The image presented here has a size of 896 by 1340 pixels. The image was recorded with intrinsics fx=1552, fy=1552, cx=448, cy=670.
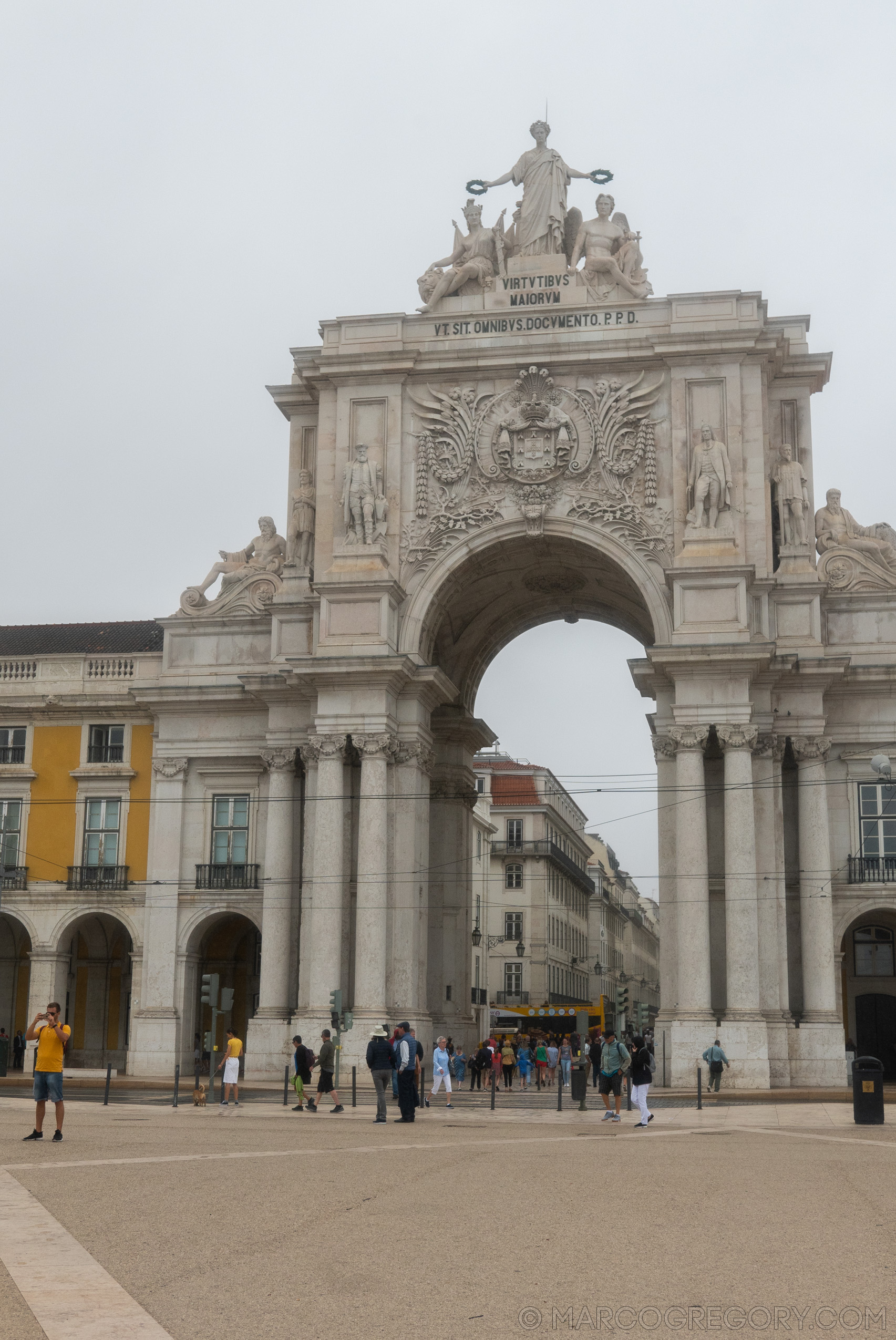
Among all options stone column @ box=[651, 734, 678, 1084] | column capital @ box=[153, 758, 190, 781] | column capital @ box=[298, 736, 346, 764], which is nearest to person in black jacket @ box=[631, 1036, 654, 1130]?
stone column @ box=[651, 734, 678, 1084]

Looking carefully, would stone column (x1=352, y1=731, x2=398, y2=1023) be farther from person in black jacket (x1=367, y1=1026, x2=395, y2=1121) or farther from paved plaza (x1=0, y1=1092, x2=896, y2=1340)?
paved plaza (x1=0, y1=1092, x2=896, y2=1340)

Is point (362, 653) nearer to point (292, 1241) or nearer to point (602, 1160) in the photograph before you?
point (602, 1160)

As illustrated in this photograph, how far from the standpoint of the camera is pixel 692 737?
4050 centimetres

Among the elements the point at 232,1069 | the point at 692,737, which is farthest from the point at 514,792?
the point at 232,1069

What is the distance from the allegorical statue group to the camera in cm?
4519

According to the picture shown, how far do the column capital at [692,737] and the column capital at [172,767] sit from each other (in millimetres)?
15419

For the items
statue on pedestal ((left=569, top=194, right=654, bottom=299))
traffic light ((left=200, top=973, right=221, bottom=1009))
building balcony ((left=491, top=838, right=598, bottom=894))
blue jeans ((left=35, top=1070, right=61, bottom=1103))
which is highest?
statue on pedestal ((left=569, top=194, right=654, bottom=299))

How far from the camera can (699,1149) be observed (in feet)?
71.1

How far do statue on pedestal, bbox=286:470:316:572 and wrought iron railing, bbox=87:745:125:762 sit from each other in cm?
835

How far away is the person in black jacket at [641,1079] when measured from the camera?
2723 centimetres

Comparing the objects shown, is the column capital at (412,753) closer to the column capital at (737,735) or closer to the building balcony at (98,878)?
the column capital at (737,735)

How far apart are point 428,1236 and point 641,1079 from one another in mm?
15617

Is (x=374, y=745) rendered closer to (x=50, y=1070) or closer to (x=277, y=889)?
(x=277, y=889)

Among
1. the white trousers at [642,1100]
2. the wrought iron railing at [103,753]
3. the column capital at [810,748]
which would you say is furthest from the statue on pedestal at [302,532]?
the white trousers at [642,1100]
